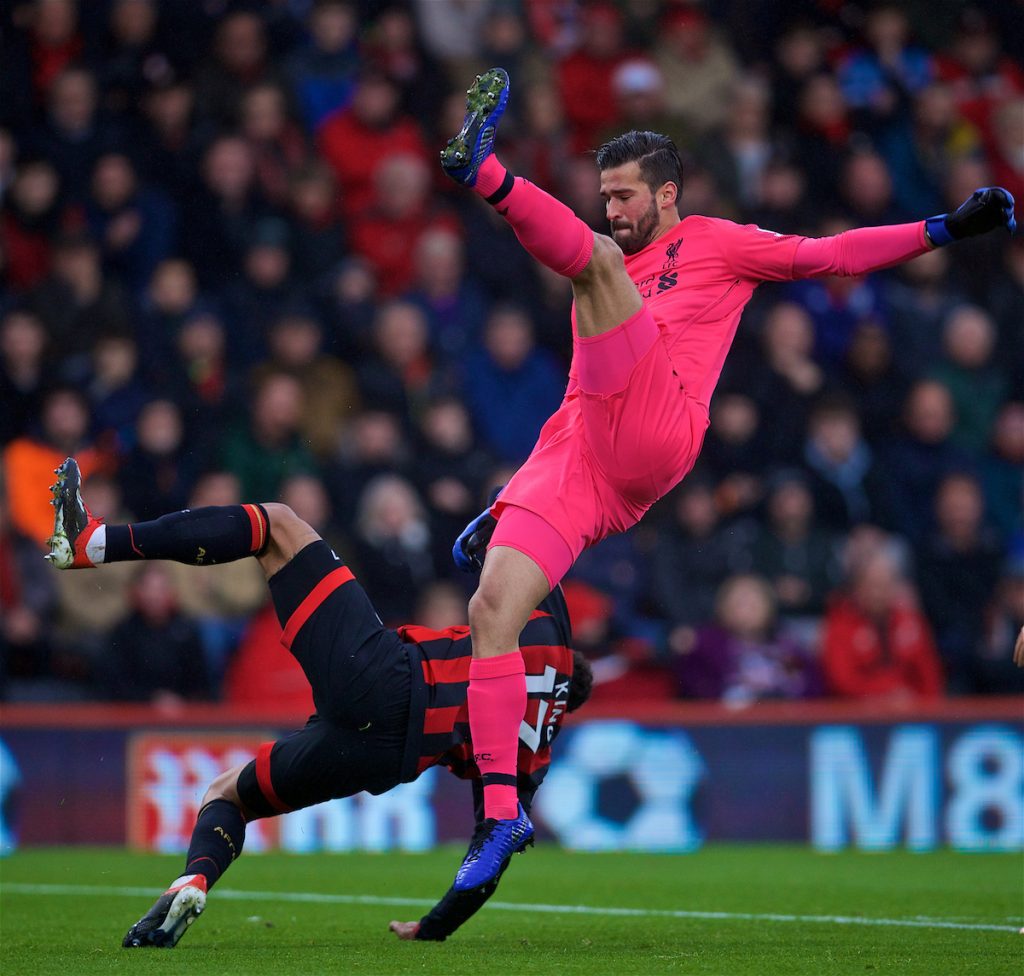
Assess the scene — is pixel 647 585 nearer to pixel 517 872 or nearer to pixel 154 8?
pixel 517 872

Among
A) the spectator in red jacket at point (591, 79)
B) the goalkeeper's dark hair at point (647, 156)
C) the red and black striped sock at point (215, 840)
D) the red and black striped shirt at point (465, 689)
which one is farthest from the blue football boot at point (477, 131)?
the spectator in red jacket at point (591, 79)

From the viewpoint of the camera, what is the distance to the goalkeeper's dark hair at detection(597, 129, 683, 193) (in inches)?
243

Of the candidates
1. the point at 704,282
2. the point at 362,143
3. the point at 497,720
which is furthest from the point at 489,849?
the point at 362,143

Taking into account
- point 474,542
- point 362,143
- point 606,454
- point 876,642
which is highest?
point 362,143

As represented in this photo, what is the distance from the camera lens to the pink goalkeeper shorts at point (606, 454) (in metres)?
5.84

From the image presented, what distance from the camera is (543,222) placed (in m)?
5.53

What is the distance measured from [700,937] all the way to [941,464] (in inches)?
258

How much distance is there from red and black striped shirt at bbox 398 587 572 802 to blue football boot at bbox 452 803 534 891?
0.41 m

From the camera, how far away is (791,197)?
1309 centimetres

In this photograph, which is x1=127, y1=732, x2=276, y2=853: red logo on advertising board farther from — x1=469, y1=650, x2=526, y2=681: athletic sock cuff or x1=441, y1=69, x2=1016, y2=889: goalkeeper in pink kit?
x1=469, y1=650, x2=526, y2=681: athletic sock cuff

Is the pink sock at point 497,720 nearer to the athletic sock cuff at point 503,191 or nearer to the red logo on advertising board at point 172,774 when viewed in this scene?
the athletic sock cuff at point 503,191

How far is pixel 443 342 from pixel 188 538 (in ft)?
21.2

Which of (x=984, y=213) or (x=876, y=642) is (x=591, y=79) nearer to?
(x=876, y=642)

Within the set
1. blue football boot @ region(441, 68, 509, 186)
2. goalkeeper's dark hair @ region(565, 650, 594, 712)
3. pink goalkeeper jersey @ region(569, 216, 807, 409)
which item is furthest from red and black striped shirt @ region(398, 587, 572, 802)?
blue football boot @ region(441, 68, 509, 186)
